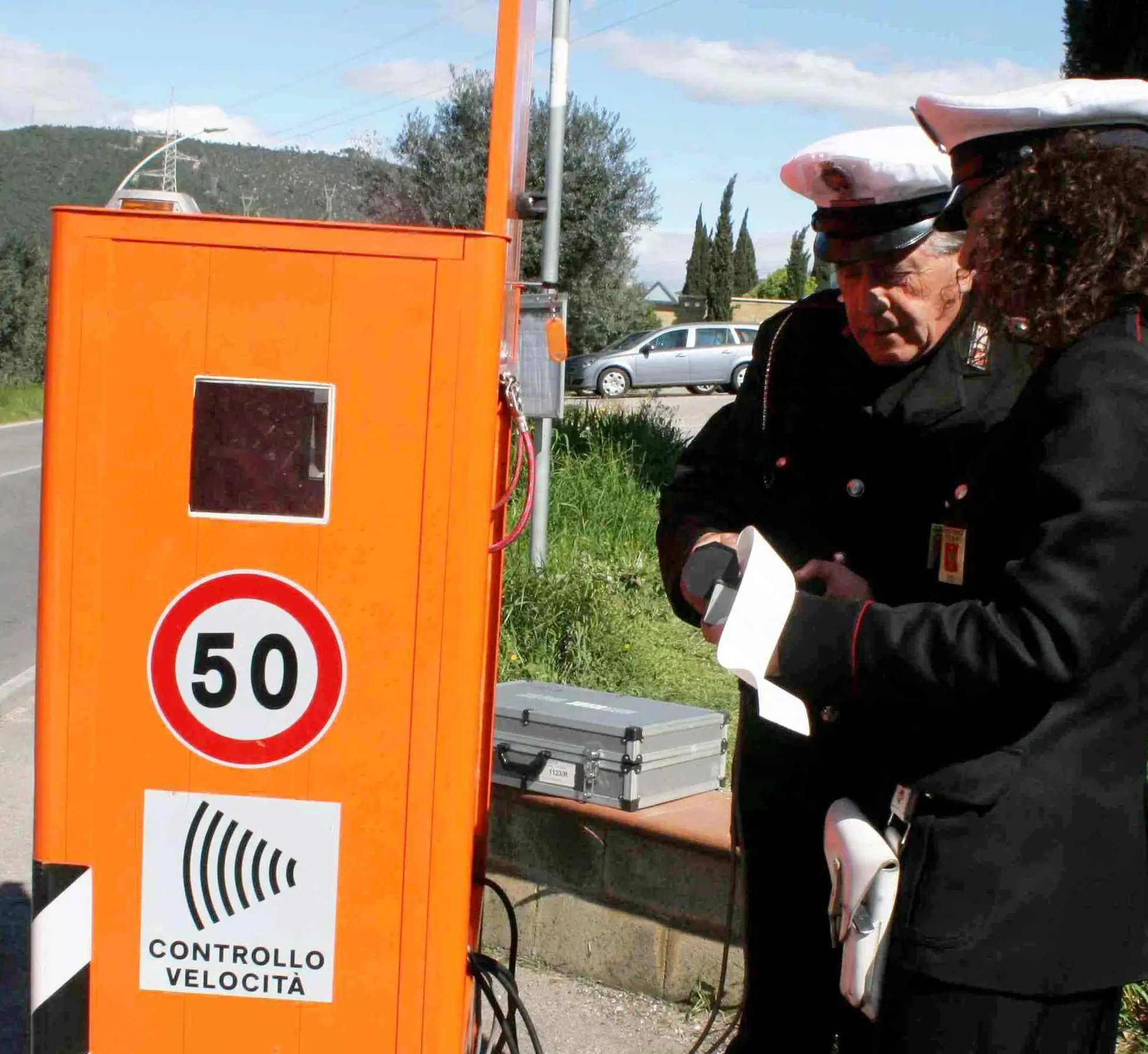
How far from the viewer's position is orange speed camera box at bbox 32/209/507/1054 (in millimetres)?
2131

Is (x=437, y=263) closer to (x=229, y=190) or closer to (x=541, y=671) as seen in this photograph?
(x=541, y=671)

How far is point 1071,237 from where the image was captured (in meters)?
1.51

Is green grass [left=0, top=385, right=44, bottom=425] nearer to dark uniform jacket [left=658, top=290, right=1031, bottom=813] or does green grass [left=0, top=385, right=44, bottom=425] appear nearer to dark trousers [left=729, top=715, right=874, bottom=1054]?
dark uniform jacket [left=658, top=290, right=1031, bottom=813]

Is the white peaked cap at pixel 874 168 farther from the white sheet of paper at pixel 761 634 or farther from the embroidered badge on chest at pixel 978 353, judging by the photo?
the white sheet of paper at pixel 761 634

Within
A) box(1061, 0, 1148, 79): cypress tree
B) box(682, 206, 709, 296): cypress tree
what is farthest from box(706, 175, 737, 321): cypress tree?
box(1061, 0, 1148, 79): cypress tree

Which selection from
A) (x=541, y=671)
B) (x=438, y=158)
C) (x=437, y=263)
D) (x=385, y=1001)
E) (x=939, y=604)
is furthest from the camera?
(x=438, y=158)

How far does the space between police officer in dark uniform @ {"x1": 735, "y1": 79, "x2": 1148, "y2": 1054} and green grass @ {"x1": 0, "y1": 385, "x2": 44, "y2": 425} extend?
2552 cm

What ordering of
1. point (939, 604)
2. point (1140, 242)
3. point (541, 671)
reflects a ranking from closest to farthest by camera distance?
point (1140, 242), point (939, 604), point (541, 671)

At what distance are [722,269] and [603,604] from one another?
49257 millimetres

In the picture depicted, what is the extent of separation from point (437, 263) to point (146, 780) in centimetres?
96

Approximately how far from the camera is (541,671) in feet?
17.4

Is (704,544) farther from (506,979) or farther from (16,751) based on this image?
(16,751)

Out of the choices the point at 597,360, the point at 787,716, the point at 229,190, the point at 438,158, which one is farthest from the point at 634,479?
the point at 597,360

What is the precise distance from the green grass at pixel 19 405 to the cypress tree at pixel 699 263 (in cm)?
3245
